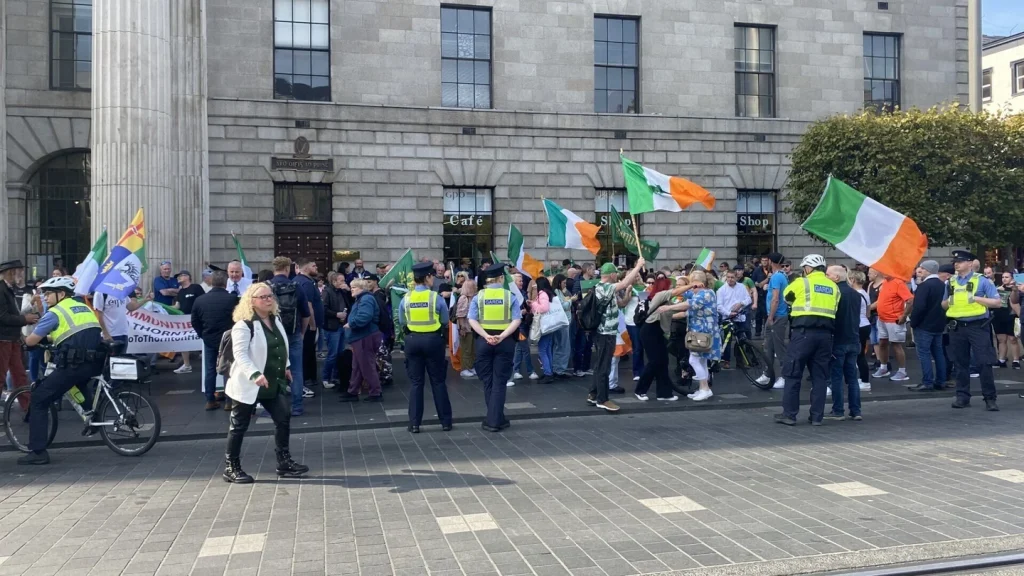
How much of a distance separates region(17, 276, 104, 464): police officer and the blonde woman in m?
2.05

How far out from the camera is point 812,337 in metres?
9.59

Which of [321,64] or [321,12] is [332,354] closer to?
[321,64]

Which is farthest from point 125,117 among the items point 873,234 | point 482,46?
point 873,234

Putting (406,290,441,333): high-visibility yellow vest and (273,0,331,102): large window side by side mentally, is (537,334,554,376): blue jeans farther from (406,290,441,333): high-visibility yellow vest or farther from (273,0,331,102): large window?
(273,0,331,102): large window

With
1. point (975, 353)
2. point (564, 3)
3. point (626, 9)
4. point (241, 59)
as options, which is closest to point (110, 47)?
point (241, 59)

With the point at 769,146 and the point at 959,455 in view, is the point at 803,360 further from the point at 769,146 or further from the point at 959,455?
the point at 769,146

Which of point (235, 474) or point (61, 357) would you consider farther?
point (61, 357)

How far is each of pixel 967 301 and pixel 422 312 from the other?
257 inches

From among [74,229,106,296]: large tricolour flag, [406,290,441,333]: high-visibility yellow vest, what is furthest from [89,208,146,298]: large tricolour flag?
[406,290,441,333]: high-visibility yellow vest

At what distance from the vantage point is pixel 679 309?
1166cm

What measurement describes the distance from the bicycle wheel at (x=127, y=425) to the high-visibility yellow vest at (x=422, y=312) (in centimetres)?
267

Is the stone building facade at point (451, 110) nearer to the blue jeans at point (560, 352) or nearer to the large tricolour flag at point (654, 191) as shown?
the blue jeans at point (560, 352)

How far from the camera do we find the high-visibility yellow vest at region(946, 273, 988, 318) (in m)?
10.6

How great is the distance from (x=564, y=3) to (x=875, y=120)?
8.51 meters
